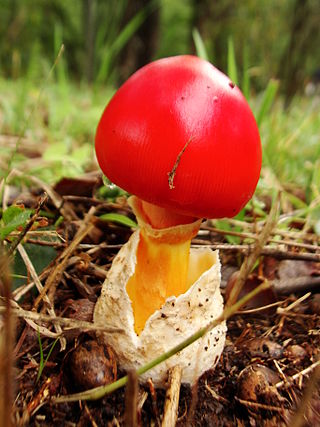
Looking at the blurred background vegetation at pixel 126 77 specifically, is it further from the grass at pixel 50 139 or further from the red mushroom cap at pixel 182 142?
the red mushroom cap at pixel 182 142

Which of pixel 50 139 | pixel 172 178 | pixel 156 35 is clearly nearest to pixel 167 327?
pixel 172 178

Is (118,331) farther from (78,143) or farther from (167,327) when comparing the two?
(78,143)

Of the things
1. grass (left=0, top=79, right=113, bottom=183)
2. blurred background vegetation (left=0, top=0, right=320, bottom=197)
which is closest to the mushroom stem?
blurred background vegetation (left=0, top=0, right=320, bottom=197)

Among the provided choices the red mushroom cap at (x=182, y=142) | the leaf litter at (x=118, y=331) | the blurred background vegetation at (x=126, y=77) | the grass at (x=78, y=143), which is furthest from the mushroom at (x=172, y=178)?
the grass at (x=78, y=143)

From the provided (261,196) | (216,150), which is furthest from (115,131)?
(261,196)

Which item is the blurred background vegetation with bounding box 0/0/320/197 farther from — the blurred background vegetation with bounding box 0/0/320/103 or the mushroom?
the mushroom

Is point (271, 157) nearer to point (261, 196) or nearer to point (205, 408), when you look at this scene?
point (261, 196)
